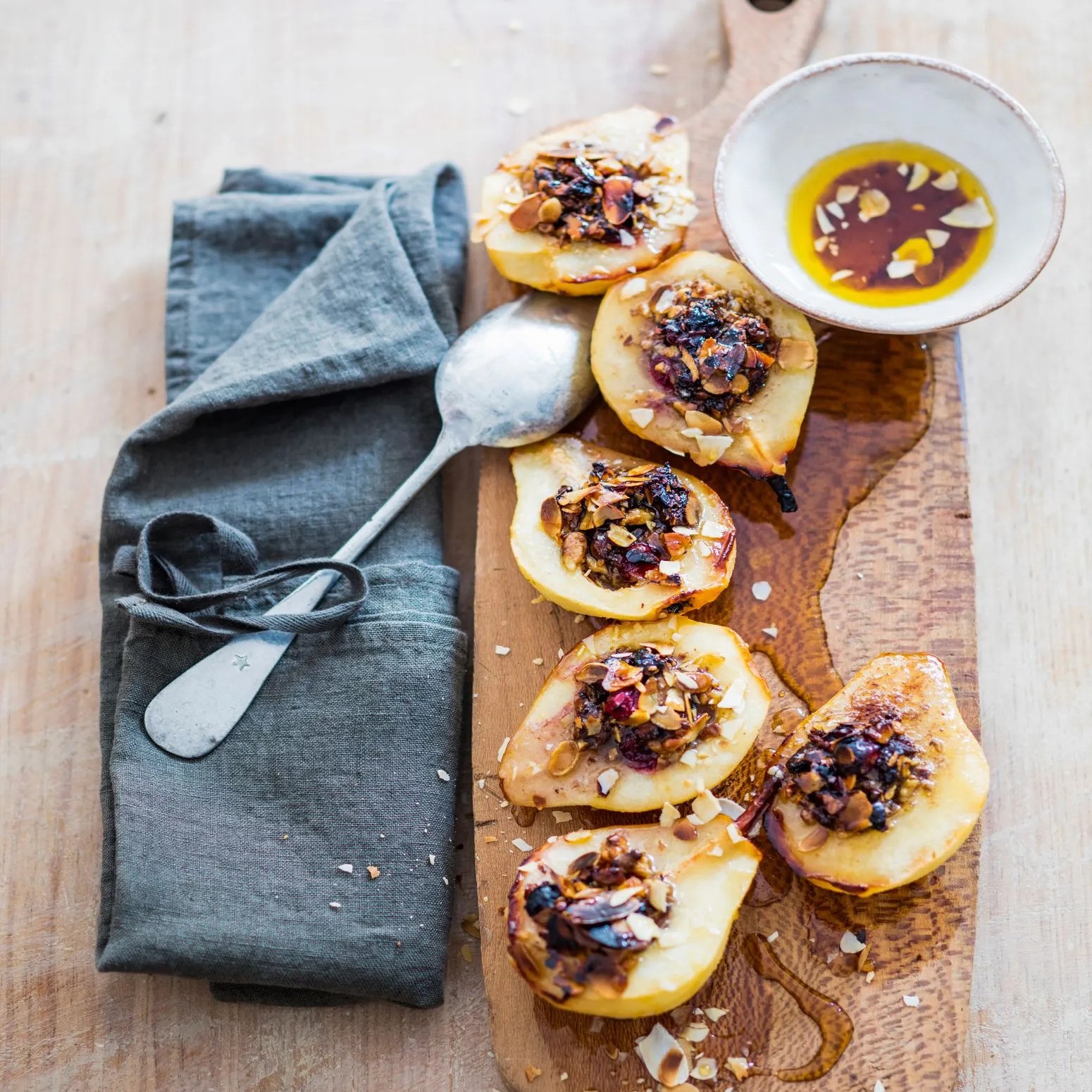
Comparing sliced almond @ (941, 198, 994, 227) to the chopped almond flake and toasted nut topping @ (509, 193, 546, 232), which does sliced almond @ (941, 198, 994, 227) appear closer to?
toasted nut topping @ (509, 193, 546, 232)

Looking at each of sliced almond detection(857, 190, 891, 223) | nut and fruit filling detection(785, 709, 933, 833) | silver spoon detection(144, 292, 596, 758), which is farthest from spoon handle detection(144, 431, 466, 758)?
sliced almond detection(857, 190, 891, 223)

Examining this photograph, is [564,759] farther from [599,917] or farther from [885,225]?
[885,225]

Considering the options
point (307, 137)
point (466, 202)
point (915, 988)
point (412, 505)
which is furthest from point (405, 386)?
point (915, 988)

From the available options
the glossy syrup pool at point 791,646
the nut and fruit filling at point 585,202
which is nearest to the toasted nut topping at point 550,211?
the nut and fruit filling at point 585,202

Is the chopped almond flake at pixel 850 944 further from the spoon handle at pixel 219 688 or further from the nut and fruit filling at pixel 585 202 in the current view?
the nut and fruit filling at pixel 585 202

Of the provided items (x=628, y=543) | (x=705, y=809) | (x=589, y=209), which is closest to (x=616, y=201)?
(x=589, y=209)

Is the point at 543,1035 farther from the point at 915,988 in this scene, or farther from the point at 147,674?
the point at 147,674
